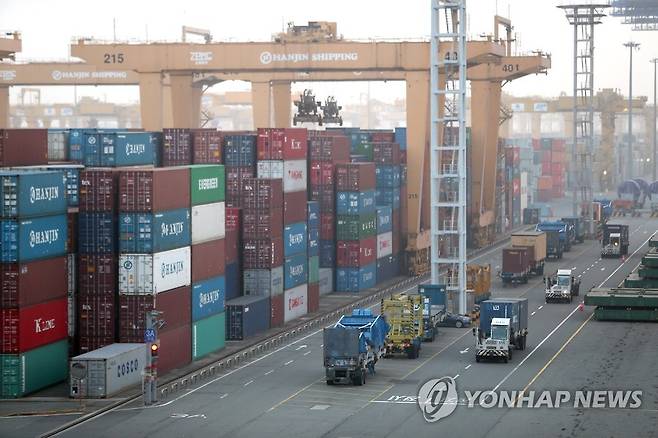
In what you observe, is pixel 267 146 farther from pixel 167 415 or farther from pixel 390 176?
pixel 167 415

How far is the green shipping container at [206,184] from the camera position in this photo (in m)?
68.3

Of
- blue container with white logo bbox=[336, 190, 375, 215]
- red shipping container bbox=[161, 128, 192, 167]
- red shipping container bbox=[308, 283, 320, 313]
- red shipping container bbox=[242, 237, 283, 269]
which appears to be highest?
red shipping container bbox=[161, 128, 192, 167]

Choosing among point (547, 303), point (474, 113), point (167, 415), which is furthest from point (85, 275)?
point (474, 113)

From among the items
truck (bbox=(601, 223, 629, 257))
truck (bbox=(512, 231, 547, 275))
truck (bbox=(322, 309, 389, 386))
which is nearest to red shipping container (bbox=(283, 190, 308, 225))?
truck (bbox=(322, 309, 389, 386))

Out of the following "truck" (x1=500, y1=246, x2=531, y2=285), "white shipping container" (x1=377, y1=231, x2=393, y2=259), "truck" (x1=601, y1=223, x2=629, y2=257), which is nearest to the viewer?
"truck" (x1=500, y1=246, x2=531, y2=285)

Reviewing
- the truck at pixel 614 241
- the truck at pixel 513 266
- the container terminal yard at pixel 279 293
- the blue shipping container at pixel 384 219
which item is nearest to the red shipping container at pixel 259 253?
the container terminal yard at pixel 279 293

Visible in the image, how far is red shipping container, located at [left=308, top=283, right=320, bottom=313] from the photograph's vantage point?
88125 mm

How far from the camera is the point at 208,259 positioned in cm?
7062

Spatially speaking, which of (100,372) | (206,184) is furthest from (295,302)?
(100,372)

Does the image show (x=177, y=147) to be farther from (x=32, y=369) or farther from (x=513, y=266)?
(x=513, y=266)

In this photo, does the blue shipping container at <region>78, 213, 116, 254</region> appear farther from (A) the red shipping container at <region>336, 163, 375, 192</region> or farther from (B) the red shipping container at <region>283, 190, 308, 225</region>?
(A) the red shipping container at <region>336, 163, 375, 192</region>

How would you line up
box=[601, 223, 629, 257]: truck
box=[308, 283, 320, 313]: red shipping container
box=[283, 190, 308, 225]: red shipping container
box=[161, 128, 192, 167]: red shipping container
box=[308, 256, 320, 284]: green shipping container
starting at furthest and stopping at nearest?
box=[601, 223, 629, 257]: truck, box=[308, 256, 320, 284]: green shipping container, box=[308, 283, 320, 313]: red shipping container, box=[161, 128, 192, 167]: red shipping container, box=[283, 190, 308, 225]: red shipping container

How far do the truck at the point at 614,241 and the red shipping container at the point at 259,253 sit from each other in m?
51.4

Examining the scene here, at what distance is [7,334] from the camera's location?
189 ft
